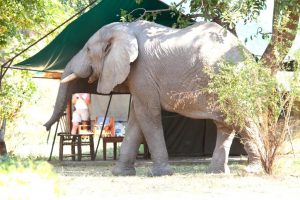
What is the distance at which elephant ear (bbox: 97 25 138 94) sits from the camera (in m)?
11.2

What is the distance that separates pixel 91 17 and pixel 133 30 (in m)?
2.31

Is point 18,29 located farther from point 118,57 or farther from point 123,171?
point 123,171

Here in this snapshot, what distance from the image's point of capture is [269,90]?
33.2 ft

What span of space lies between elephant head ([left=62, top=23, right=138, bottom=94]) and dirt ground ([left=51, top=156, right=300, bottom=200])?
154 centimetres

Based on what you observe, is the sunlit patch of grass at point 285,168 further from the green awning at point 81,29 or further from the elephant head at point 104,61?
the green awning at point 81,29

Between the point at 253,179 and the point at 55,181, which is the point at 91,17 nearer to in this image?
the point at 253,179

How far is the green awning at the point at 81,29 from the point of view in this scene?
13.7 metres

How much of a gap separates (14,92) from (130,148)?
669 centimetres

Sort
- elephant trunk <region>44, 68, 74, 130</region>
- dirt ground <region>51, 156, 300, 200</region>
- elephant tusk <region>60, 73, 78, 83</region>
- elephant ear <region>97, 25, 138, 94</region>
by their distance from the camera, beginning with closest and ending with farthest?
dirt ground <region>51, 156, 300, 200</region>
elephant ear <region>97, 25, 138, 94</region>
elephant tusk <region>60, 73, 78, 83</region>
elephant trunk <region>44, 68, 74, 130</region>

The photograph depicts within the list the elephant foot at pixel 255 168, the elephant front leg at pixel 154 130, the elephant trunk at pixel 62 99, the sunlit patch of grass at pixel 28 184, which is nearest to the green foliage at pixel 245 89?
the elephant foot at pixel 255 168

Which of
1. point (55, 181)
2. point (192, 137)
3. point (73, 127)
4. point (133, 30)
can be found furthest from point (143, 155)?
point (55, 181)

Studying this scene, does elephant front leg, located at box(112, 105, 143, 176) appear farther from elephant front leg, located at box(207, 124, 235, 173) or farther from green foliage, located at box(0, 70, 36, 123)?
green foliage, located at box(0, 70, 36, 123)

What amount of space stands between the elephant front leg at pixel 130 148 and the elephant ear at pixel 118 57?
2.40ft

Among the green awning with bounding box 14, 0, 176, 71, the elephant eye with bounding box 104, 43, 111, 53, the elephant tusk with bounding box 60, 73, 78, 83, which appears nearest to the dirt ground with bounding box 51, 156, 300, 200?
the elephant tusk with bounding box 60, 73, 78, 83
